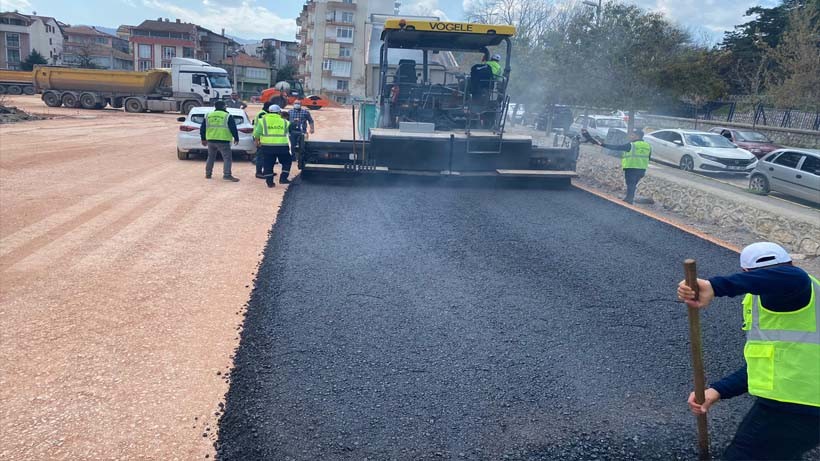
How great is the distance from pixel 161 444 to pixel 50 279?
3.40 m

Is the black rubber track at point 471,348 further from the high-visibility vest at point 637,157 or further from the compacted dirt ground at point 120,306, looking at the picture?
the high-visibility vest at point 637,157

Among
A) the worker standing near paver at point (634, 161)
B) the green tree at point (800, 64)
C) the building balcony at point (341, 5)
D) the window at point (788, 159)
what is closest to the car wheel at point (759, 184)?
the window at point (788, 159)

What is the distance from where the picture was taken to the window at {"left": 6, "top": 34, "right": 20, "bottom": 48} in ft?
229

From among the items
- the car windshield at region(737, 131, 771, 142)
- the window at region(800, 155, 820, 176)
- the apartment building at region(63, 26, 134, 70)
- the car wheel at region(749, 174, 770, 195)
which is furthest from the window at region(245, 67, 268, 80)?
the window at region(800, 155, 820, 176)

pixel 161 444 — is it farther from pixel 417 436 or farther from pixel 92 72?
pixel 92 72

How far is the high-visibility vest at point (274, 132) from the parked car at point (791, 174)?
445 inches

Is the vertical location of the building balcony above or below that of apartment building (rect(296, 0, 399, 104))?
above

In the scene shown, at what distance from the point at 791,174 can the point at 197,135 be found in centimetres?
1375

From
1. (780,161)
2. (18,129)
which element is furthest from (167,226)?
(18,129)

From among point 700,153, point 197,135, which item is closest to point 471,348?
point 197,135

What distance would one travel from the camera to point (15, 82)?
4128cm

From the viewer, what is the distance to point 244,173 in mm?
12812

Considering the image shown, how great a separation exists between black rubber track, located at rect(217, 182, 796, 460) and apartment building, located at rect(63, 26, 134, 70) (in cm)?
7020

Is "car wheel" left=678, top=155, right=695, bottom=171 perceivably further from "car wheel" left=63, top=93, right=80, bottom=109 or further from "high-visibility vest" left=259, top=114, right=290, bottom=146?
→ "car wheel" left=63, top=93, right=80, bottom=109
